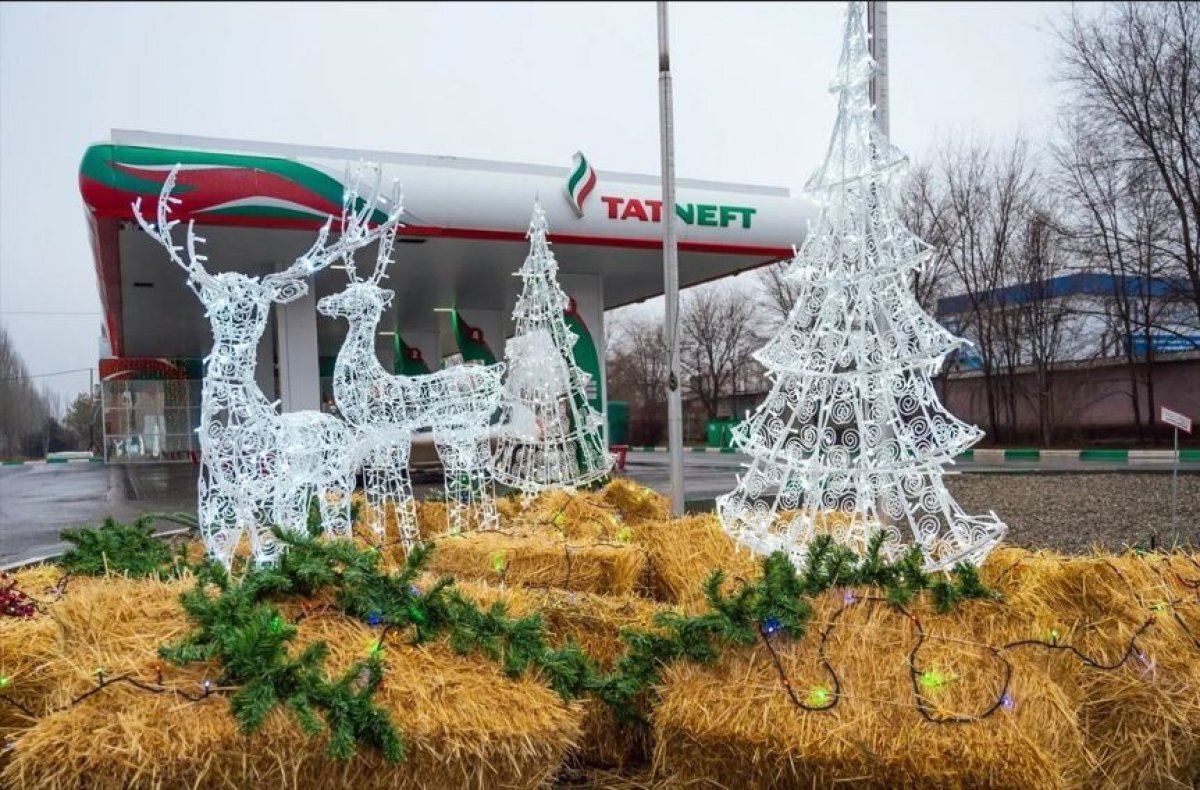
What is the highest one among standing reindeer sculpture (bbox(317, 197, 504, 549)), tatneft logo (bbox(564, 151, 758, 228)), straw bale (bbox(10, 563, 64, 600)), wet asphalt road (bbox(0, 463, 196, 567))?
tatneft logo (bbox(564, 151, 758, 228))

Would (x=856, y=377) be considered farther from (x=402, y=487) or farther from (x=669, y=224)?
(x=669, y=224)

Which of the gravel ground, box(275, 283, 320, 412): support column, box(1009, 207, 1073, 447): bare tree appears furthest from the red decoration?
box(1009, 207, 1073, 447): bare tree

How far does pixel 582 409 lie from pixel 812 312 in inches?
197

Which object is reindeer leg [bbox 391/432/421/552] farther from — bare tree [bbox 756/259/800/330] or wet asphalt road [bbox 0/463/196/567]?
bare tree [bbox 756/259/800/330]

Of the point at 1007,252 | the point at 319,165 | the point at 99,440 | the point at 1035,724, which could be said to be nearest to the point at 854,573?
the point at 1035,724

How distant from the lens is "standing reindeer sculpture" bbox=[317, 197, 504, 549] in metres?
5.50

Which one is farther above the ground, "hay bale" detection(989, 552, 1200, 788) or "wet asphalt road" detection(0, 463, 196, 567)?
"hay bale" detection(989, 552, 1200, 788)

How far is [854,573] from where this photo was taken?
3236mm

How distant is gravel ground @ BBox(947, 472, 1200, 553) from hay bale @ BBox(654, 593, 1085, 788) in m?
3.72

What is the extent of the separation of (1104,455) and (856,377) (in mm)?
19512

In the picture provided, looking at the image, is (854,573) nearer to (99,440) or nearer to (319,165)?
(319,165)

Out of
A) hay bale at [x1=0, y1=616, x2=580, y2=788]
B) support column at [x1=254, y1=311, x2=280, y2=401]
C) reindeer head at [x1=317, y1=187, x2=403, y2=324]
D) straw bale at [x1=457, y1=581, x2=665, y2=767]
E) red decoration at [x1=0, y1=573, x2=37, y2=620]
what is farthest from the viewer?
support column at [x1=254, y1=311, x2=280, y2=401]

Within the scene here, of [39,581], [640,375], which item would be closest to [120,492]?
[39,581]

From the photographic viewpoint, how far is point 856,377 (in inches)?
151
